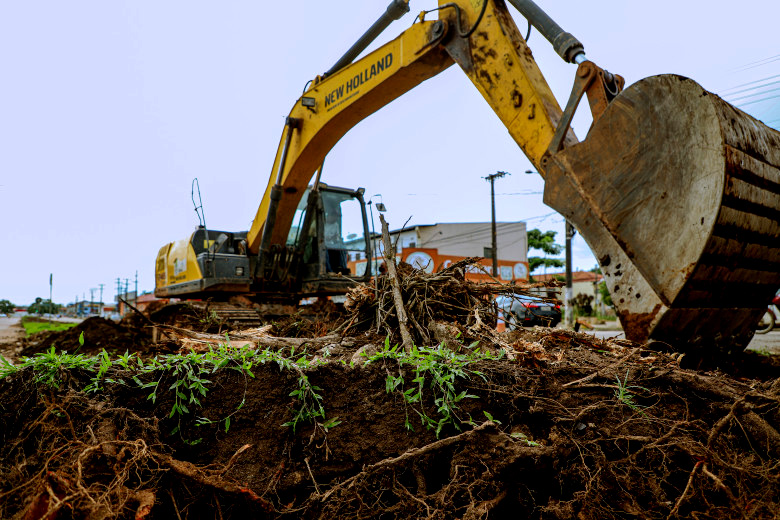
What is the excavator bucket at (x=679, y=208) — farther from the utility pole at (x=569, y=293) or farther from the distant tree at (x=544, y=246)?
the distant tree at (x=544, y=246)

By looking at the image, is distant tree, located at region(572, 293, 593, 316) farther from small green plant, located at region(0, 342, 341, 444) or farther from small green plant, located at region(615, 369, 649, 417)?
small green plant, located at region(0, 342, 341, 444)

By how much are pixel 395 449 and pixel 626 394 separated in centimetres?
126

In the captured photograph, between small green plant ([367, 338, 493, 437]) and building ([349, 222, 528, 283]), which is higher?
building ([349, 222, 528, 283])

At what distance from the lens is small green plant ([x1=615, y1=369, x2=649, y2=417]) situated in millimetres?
2420

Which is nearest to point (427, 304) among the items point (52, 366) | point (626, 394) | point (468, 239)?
point (626, 394)

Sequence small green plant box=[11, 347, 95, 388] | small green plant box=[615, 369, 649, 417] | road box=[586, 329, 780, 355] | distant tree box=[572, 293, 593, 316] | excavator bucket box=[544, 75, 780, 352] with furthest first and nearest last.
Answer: distant tree box=[572, 293, 593, 316] → road box=[586, 329, 780, 355] → excavator bucket box=[544, 75, 780, 352] → small green plant box=[615, 369, 649, 417] → small green plant box=[11, 347, 95, 388]

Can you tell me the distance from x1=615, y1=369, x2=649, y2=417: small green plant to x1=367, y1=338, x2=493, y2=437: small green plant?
2.37 feet

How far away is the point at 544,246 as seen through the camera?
35406 mm

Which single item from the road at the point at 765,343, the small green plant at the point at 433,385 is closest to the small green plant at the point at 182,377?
the small green plant at the point at 433,385

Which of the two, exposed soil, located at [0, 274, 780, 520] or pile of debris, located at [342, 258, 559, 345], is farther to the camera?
pile of debris, located at [342, 258, 559, 345]

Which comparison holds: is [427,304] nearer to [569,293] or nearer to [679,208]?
[679,208]

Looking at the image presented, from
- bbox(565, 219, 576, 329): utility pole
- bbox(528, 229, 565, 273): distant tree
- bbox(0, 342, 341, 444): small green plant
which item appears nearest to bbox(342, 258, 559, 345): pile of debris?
bbox(0, 342, 341, 444): small green plant

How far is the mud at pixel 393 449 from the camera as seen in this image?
1.88 m

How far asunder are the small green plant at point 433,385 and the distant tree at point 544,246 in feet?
112
